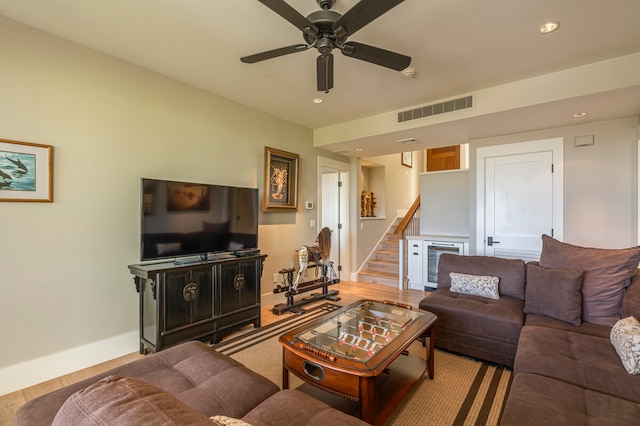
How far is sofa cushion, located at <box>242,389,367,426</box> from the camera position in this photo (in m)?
1.20

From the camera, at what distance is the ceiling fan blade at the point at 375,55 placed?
1920 mm

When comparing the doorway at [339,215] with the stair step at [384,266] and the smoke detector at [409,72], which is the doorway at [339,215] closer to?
the stair step at [384,266]

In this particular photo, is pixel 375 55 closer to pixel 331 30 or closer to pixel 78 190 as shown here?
pixel 331 30

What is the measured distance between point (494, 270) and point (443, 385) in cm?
134

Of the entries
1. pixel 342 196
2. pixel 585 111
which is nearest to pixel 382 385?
pixel 585 111

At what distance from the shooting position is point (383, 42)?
7.95 feet

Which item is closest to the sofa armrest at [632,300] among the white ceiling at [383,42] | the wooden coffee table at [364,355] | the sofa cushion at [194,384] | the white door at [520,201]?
the wooden coffee table at [364,355]

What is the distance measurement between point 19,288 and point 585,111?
5468 mm

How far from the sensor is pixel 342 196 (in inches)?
228

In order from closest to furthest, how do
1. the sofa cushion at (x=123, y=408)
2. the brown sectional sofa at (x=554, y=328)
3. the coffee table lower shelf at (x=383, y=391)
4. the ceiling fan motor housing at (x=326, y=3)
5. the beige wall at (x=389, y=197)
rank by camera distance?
the sofa cushion at (x=123, y=408)
the brown sectional sofa at (x=554, y=328)
the coffee table lower shelf at (x=383, y=391)
the ceiling fan motor housing at (x=326, y=3)
the beige wall at (x=389, y=197)

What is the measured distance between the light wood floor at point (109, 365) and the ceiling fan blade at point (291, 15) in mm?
2964

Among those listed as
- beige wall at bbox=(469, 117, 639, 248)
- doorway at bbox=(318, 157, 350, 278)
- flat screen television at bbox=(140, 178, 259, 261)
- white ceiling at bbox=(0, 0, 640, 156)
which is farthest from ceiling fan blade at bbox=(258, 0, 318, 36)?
doorway at bbox=(318, 157, 350, 278)

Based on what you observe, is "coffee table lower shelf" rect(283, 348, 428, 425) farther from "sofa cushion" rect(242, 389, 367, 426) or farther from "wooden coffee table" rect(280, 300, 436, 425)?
"sofa cushion" rect(242, 389, 367, 426)

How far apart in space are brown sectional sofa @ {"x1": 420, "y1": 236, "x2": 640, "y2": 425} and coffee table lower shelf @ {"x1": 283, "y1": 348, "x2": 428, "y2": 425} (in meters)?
0.62
